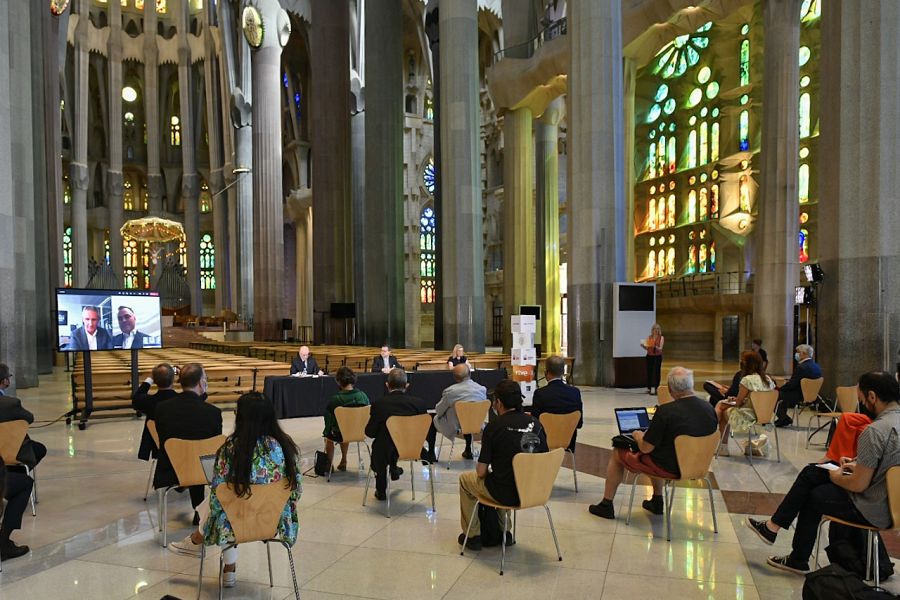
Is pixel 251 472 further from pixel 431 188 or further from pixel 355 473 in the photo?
pixel 431 188

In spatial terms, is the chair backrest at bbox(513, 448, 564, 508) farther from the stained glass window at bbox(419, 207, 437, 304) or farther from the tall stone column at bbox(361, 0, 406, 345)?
the stained glass window at bbox(419, 207, 437, 304)

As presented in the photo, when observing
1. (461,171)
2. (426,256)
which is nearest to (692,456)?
(461,171)

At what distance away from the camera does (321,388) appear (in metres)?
11.0

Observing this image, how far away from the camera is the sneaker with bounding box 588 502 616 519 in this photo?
5.50m

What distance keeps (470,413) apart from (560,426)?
1.17 m

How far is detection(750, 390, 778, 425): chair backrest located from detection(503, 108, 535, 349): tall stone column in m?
18.1

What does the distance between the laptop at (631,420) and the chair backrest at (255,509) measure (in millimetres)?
2946

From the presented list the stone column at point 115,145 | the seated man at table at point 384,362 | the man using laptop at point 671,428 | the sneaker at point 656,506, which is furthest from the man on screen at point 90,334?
the stone column at point 115,145

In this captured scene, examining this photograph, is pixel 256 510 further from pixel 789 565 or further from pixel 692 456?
pixel 789 565

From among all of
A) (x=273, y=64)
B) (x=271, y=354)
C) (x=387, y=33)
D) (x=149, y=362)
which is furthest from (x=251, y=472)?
(x=273, y=64)

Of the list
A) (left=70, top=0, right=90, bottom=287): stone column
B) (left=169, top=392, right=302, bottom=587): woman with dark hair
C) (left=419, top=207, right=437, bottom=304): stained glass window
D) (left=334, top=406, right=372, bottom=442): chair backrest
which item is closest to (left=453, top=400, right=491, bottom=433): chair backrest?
(left=334, top=406, right=372, bottom=442): chair backrest

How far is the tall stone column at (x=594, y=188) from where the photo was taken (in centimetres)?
1511

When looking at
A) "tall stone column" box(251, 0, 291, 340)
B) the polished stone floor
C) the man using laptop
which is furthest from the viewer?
"tall stone column" box(251, 0, 291, 340)

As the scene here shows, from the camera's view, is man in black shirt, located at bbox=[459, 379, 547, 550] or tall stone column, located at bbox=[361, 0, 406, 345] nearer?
man in black shirt, located at bbox=[459, 379, 547, 550]
